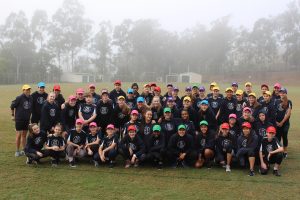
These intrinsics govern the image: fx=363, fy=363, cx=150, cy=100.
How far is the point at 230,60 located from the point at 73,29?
34041 mm

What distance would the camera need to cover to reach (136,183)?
6.38 m

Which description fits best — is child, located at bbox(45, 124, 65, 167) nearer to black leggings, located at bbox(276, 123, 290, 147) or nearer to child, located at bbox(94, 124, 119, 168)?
child, located at bbox(94, 124, 119, 168)

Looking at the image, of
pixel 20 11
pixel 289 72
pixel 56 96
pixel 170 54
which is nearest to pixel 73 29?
pixel 20 11

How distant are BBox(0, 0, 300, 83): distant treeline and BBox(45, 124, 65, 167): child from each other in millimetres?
61954

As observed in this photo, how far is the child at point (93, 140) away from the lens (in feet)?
25.1

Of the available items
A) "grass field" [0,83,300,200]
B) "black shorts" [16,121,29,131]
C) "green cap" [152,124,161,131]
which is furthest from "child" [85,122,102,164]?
"black shorts" [16,121,29,131]

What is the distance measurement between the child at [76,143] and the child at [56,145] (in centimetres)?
15

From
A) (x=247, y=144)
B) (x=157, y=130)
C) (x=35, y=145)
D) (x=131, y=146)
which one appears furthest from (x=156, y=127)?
(x=35, y=145)

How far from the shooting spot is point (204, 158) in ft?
25.1

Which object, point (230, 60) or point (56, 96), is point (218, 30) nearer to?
point (230, 60)

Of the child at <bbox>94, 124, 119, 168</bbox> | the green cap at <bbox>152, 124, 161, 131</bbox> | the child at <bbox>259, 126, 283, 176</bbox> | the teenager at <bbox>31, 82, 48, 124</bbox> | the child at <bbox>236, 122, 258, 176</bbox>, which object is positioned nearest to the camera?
the child at <bbox>259, 126, 283, 176</bbox>

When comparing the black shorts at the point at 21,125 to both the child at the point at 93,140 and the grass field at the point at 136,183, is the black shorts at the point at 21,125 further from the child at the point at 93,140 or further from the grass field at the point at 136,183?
the child at the point at 93,140

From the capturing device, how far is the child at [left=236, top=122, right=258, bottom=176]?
7247 mm

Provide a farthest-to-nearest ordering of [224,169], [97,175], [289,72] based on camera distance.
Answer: [289,72] < [224,169] < [97,175]
